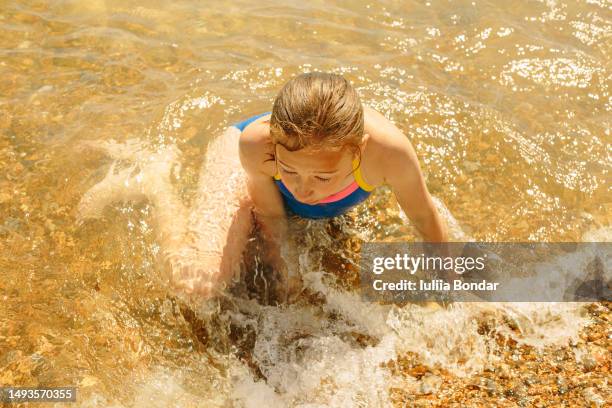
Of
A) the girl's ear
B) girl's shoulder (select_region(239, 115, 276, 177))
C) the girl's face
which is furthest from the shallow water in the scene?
the girl's ear

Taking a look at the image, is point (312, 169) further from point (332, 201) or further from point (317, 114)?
point (332, 201)

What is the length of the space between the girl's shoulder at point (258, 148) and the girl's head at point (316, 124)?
1.18ft

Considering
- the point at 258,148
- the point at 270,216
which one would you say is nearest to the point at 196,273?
the point at 270,216

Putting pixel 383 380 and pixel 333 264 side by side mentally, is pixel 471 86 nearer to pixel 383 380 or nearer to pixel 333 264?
pixel 333 264

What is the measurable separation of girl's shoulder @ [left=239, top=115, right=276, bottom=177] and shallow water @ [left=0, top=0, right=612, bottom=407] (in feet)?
2.00

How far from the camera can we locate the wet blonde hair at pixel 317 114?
8.21 feet

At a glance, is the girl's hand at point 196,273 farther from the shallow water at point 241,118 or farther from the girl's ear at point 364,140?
the girl's ear at point 364,140

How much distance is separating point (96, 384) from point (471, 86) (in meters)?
3.88

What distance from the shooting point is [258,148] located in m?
3.14

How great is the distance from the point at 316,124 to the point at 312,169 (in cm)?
29

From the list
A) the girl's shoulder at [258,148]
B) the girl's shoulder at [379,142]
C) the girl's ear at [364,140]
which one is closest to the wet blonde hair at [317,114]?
the girl's ear at [364,140]

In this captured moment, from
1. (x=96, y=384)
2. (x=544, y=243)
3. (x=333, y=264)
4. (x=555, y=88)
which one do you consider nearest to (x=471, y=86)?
(x=555, y=88)

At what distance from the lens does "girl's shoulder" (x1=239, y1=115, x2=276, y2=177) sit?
10.1 feet

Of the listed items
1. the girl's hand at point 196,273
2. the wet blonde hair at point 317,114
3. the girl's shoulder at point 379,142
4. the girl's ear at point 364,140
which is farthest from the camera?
the girl's hand at point 196,273
